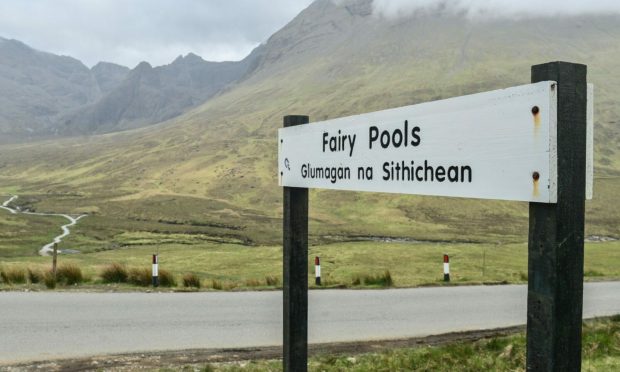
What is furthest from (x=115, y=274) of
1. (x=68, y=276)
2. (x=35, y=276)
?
(x=35, y=276)

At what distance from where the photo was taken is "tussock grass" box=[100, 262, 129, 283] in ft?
45.5

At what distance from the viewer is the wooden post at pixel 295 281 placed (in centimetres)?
470

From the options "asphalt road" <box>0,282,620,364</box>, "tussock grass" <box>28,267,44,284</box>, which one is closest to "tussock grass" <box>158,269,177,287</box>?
"asphalt road" <box>0,282,620,364</box>

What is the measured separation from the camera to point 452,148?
324 centimetres

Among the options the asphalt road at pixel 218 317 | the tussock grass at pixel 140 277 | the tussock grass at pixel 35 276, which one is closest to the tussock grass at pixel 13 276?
the tussock grass at pixel 35 276

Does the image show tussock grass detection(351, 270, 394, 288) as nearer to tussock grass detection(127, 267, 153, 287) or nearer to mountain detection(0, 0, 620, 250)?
tussock grass detection(127, 267, 153, 287)

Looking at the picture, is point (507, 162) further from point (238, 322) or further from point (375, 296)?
point (375, 296)

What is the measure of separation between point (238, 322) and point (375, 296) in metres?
4.39

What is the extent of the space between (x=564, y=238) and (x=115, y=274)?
1331 centimetres

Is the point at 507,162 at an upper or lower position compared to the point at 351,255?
upper

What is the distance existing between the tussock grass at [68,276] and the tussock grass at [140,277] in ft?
4.05

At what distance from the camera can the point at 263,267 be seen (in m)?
29.1

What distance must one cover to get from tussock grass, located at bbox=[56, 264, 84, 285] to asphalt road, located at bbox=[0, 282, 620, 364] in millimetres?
1349

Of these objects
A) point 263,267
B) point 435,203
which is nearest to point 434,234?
point 435,203
